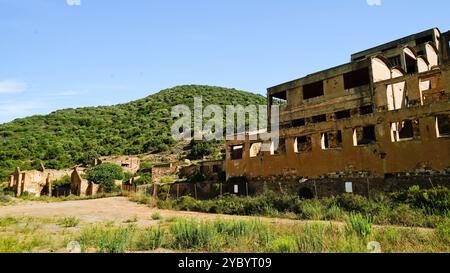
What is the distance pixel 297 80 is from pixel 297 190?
9.64 metres

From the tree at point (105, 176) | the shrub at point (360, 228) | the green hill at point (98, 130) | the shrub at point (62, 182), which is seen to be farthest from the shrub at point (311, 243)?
the green hill at point (98, 130)

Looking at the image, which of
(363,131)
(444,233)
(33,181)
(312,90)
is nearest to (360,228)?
(444,233)

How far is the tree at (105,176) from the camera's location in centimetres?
3941

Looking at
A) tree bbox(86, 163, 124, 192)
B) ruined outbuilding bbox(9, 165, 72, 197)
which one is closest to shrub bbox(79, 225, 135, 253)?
tree bbox(86, 163, 124, 192)

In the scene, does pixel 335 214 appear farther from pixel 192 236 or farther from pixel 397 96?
pixel 397 96

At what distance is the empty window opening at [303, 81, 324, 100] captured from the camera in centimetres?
2655

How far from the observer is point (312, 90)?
27312 mm

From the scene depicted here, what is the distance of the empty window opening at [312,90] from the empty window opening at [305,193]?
8.85 meters

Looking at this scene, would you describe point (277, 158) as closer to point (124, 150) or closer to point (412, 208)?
point (412, 208)

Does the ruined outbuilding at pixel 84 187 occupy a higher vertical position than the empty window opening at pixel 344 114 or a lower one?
lower

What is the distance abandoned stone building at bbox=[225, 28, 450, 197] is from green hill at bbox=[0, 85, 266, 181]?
116 ft

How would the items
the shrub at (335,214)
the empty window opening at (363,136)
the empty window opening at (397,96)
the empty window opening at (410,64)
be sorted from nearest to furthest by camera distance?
the shrub at (335,214), the empty window opening at (363,136), the empty window opening at (397,96), the empty window opening at (410,64)

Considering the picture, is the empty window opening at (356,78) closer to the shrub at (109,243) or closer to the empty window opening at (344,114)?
the empty window opening at (344,114)
